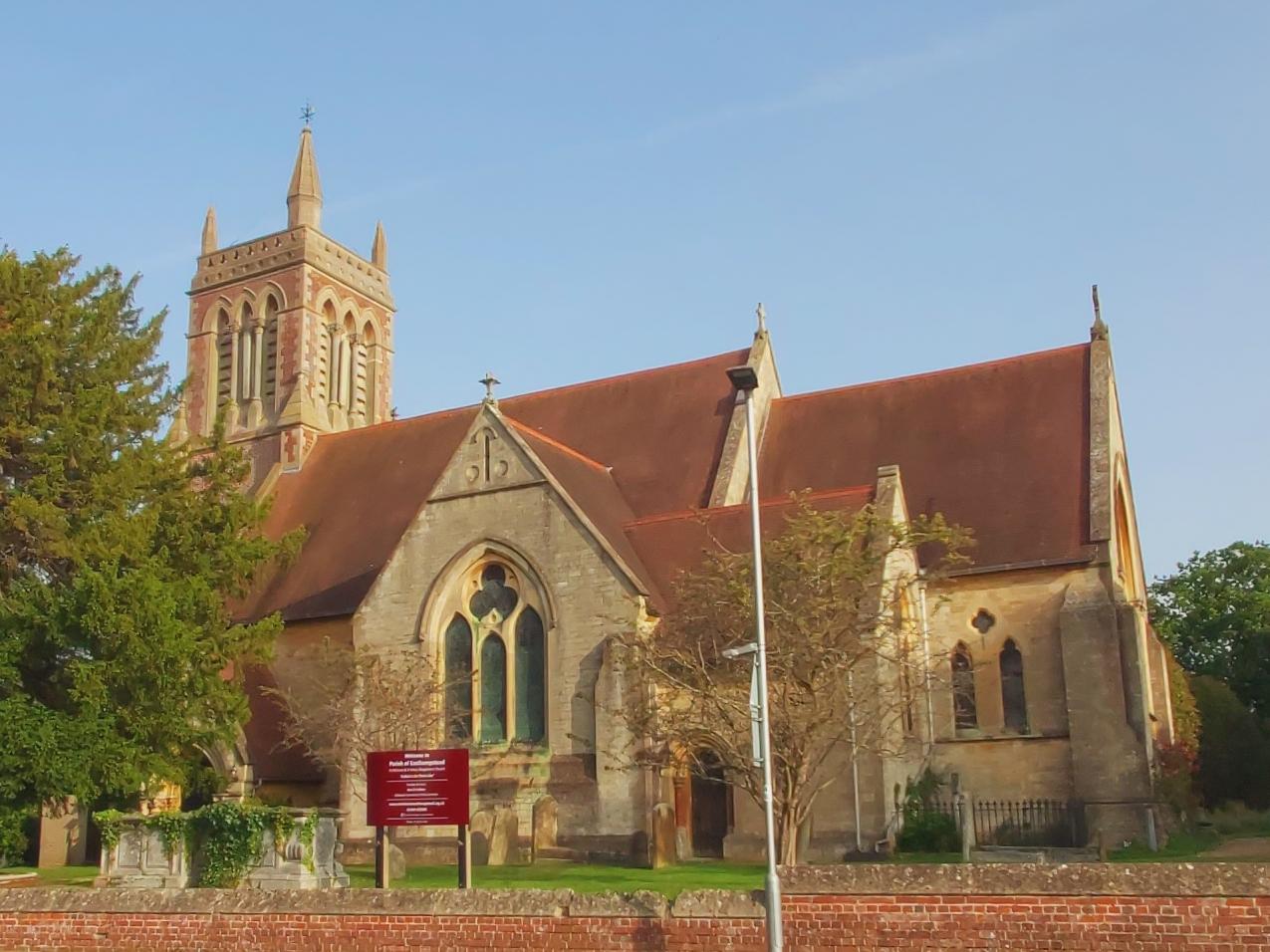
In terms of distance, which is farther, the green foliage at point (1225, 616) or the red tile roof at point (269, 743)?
the green foliage at point (1225, 616)

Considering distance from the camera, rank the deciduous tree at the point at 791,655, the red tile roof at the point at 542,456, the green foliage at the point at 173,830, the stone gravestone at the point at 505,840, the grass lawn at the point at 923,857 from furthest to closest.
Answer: the red tile roof at the point at 542,456 → the stone gravestone at the point at 505,840 → the grass lawn at the point at 923,857 → the deciduous tree at the point at 791,655 → the green foliage at the point at 173,830

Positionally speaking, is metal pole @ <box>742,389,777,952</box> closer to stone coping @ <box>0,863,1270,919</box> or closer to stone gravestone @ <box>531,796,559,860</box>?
stone coping @ <box>0,863,1270,919</box>

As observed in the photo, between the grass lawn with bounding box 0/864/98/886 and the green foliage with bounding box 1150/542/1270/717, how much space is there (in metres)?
39.4

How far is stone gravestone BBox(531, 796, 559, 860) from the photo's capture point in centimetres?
2497

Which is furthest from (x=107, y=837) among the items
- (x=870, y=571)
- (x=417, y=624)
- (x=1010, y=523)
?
(x=1010, y=523)

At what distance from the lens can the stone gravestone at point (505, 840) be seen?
83.0ft

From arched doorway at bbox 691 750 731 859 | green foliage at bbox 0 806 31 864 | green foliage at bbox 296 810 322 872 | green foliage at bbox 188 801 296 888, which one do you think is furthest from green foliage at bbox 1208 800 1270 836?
green foliage at bbox 0 806 31 864

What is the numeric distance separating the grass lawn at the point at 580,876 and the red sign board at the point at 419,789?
173 cm

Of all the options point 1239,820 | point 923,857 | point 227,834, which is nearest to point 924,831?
point 923,857

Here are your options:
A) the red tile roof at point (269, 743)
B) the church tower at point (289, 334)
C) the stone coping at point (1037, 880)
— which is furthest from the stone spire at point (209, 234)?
the stone coping at point (1037, 880)

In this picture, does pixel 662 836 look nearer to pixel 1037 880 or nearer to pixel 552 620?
pixel 552 620

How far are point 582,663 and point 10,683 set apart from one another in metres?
10.9

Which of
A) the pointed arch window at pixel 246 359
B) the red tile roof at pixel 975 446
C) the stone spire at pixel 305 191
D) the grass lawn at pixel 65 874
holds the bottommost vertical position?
the grass lawn at pixel 65 874

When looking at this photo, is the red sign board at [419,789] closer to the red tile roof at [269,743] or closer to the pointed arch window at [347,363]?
the red tile roof at [269,743]
